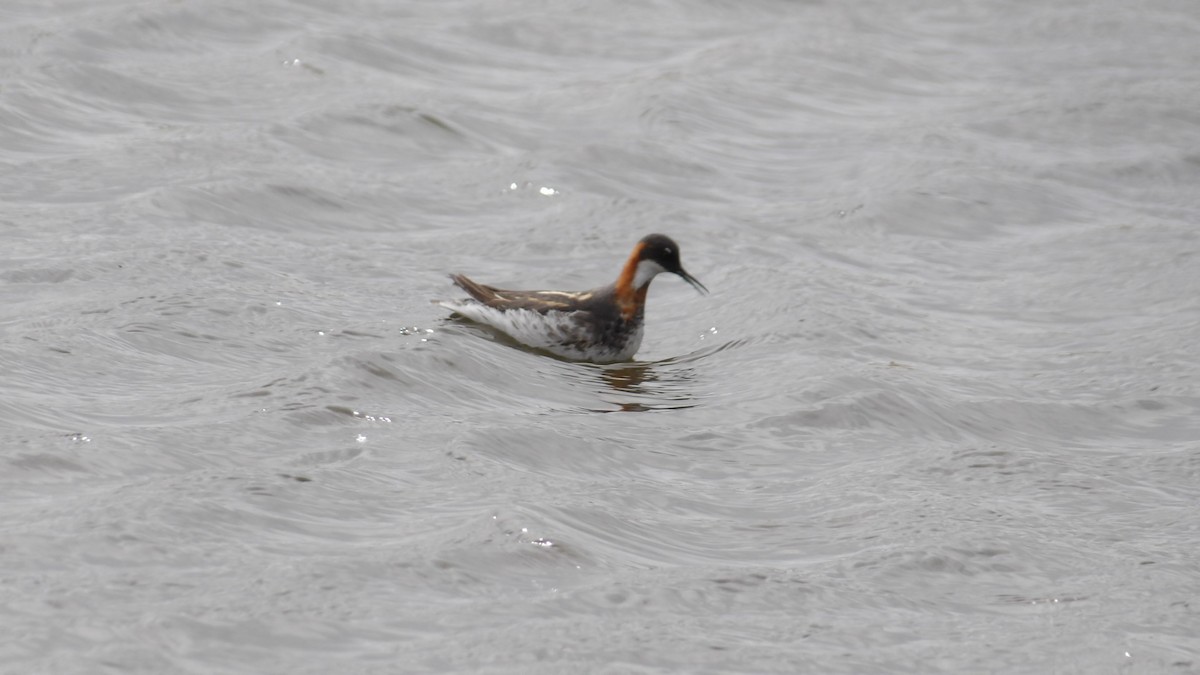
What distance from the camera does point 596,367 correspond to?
11.6 meters

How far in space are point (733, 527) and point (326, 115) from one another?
765cm

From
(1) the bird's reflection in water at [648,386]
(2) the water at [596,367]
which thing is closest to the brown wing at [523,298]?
(2) the water at [596,367]

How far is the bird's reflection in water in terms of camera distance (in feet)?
34.9

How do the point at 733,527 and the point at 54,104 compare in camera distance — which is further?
the point at 54,104

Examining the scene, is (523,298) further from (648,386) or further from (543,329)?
(648,386)

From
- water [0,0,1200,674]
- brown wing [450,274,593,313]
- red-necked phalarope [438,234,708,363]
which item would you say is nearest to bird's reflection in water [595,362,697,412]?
water [0,0,1200,674]

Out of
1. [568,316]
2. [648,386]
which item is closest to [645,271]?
[568,316]

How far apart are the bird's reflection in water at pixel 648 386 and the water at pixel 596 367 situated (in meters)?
0.04

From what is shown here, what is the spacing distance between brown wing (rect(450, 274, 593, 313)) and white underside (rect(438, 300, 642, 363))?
0.13ft

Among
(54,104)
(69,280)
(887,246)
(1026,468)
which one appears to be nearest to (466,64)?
(54,104)

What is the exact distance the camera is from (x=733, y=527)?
8.64 meters

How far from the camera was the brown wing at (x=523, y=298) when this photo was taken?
11.4 metres

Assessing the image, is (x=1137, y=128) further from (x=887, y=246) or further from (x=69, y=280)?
(x=69, y=280)

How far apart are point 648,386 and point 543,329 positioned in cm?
75
